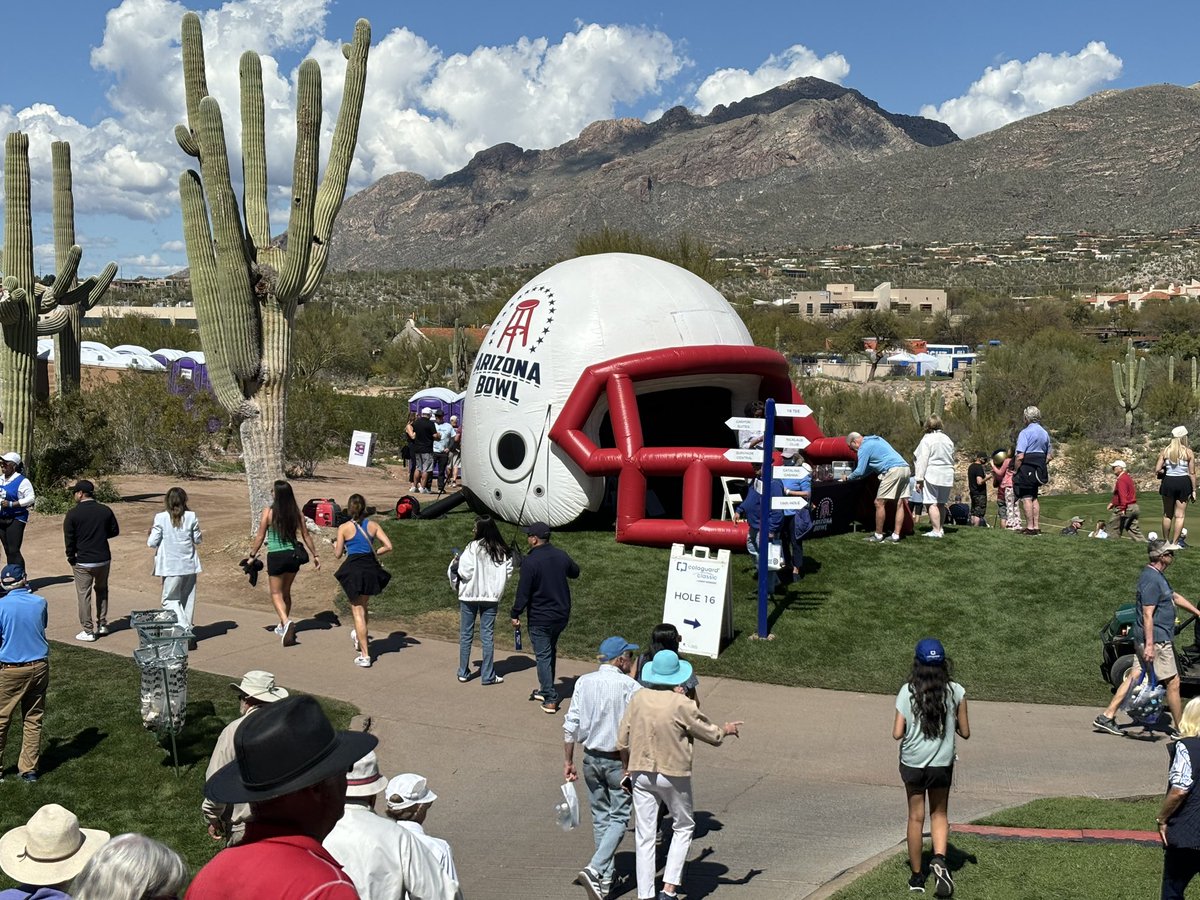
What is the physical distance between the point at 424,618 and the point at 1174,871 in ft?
27.9

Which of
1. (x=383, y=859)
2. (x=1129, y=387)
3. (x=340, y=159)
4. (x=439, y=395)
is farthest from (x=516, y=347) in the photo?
(x=1129, y=387)

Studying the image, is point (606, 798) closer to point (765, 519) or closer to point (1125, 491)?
point (765, 519)

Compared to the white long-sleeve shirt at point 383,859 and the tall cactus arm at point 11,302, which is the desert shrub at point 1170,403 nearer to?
the tall cactus arm at point 11,302

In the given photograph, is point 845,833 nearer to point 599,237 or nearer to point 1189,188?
point 599,237

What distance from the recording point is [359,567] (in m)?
10.8

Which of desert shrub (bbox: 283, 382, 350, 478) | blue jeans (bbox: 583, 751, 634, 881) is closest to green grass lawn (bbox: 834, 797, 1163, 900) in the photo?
blue jeans (bbox: 583, 751, 634, 881)

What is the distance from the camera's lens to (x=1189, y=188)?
114 meters

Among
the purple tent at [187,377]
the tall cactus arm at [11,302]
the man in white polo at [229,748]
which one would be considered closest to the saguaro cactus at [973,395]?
the purple tent at [187,377]

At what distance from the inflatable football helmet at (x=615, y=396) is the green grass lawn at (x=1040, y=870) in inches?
265

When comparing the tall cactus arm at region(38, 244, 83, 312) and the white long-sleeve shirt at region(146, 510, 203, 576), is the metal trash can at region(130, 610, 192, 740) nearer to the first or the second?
the white long-sleeve shirt at region(146, 510, 203, 576)

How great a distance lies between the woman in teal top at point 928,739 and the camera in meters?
6.34

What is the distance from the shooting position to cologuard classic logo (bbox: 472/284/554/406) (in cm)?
1534

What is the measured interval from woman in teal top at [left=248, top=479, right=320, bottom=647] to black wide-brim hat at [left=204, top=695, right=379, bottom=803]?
319 inches

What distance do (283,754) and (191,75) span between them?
1468 cm
